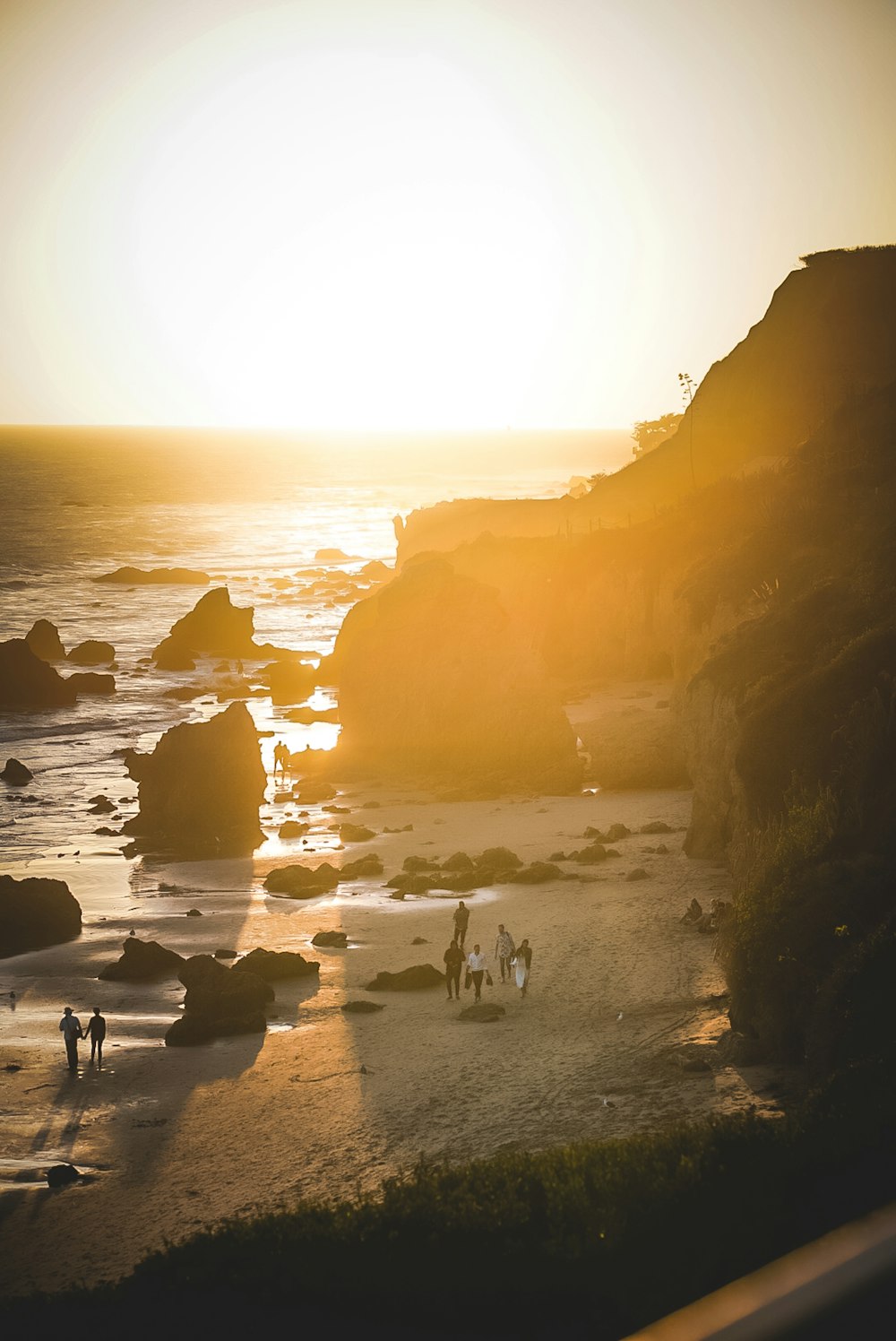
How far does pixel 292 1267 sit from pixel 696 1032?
1054 cm

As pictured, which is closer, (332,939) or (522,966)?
(522,966)

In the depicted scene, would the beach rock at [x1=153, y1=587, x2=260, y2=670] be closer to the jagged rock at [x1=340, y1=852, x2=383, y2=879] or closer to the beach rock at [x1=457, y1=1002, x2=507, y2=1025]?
the jagged rock at [x1=340, y1=852, x2=383, y2=879]

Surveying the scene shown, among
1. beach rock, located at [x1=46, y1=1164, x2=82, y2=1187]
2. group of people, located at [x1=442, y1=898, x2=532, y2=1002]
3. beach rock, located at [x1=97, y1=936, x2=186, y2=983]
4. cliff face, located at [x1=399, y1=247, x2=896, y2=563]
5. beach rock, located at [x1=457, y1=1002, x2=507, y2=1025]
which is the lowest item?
beach rock, located at [x1=97, y1=936, x2=186, y2=983]

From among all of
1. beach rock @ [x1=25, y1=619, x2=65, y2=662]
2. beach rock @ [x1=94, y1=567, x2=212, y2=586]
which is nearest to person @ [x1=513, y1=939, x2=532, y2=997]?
beach rock @ [x1=25, y1=619, x2=65, y2=662]

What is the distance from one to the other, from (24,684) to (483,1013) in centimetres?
5036

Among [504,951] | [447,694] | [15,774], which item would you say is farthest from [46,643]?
[504,951]

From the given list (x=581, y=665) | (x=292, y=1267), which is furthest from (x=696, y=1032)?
(x=581, y=665)

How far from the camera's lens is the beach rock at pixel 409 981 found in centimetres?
2478

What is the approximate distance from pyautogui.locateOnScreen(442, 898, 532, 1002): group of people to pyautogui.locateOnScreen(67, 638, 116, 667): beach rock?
197 ft

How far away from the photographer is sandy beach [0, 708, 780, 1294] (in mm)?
16750

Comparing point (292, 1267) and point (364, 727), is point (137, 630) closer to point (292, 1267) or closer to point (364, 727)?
point (364, 727)

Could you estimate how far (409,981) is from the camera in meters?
24.9

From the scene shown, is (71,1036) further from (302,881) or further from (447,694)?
(447,694)

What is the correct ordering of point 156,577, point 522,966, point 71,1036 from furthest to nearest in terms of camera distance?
point 156,577, point 522,966, point 71,1036
